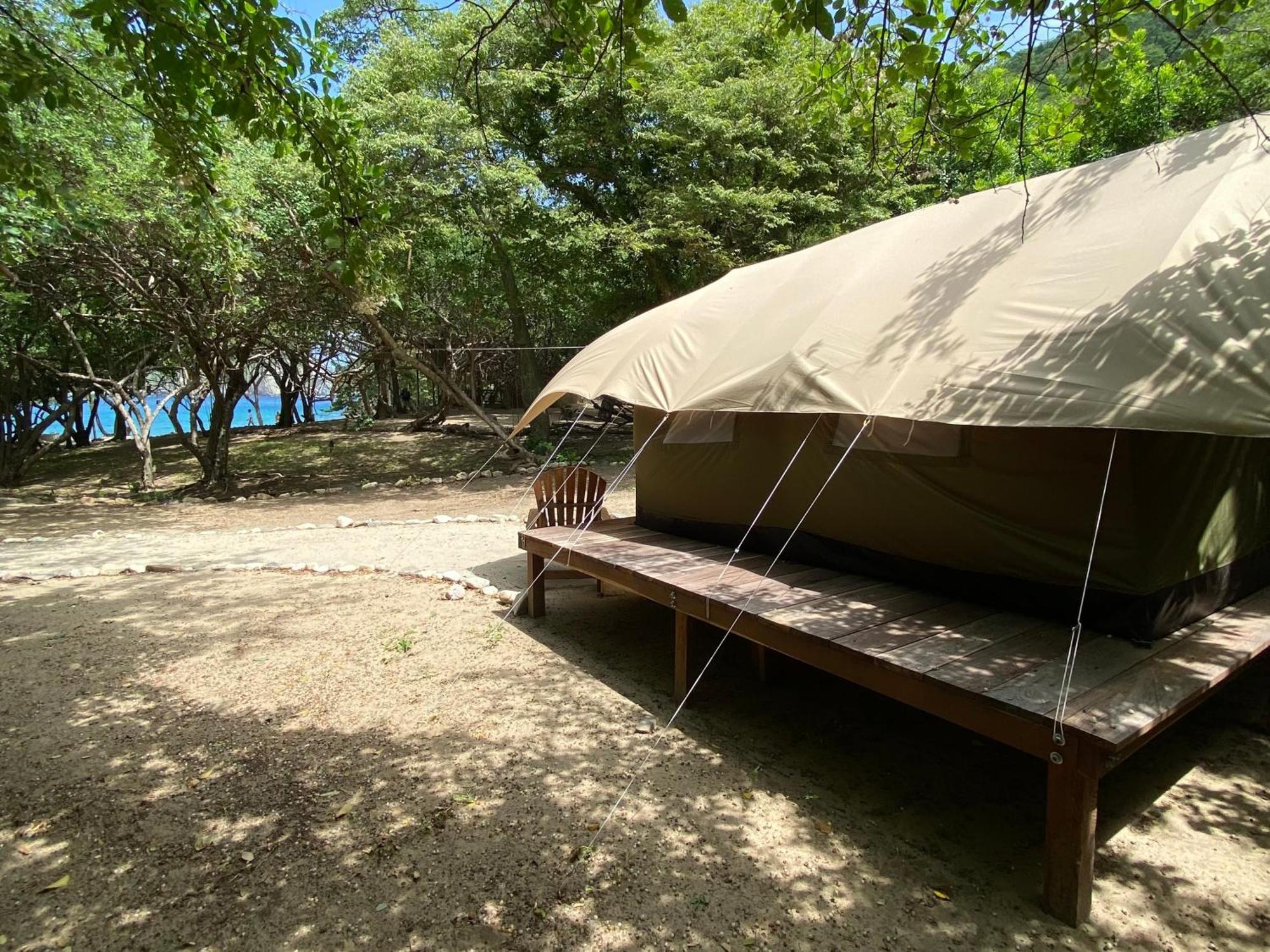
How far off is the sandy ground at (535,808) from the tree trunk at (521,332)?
30.9 feet

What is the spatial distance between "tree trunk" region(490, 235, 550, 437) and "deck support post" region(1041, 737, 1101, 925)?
456 inches

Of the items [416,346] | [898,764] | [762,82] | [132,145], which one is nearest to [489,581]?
[898,764]

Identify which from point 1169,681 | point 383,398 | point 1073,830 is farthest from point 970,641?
point 383,398

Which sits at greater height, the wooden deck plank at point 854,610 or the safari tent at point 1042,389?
the safari tent at point 1042,389

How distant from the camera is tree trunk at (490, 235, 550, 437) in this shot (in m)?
13.5

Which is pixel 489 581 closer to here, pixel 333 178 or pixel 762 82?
pixel 333 178

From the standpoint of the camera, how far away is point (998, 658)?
2.90 m

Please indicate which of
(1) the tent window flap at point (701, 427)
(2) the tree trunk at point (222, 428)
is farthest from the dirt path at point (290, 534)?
(1) the tent window flap at point (701, 427)

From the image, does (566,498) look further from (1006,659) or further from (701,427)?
(1006,659)

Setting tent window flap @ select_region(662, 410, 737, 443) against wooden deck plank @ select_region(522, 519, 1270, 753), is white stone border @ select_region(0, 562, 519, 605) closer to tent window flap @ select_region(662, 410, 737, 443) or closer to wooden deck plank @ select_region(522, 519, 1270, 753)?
tent window flap @ select_region(662, 410, 737, 443)

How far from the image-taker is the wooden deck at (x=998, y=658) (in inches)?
90.4

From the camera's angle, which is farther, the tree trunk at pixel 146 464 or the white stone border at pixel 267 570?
the tree trunk at pixel 146 464

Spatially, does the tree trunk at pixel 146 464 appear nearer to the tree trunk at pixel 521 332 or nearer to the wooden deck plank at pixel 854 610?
the tree trunk at pixel 521 332

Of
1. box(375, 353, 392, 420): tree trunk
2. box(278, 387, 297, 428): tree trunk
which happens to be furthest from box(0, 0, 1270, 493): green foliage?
box(375, 353, 392, 420): tree trunk
